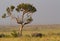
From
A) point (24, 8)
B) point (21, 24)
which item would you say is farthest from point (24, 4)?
point (21, 24)

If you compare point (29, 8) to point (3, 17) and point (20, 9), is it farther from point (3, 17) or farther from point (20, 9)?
point (3, 17)

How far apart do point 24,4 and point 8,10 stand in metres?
3.13

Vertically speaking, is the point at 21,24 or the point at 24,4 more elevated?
the point at 24,4

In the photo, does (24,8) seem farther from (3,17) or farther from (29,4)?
(3,17)

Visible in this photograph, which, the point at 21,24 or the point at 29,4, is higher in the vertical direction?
the point at 29,4

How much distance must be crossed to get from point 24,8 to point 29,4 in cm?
118

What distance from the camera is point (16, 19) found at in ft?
152

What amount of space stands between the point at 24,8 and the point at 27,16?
4.90ft

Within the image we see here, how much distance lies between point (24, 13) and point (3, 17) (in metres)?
4.14

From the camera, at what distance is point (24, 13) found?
46.6 meters

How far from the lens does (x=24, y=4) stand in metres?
46.9


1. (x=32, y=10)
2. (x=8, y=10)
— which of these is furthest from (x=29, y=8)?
(x=8, y=10)

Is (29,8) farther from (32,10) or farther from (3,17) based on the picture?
(3,17)

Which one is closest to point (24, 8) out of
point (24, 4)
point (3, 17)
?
point (24, 4)
